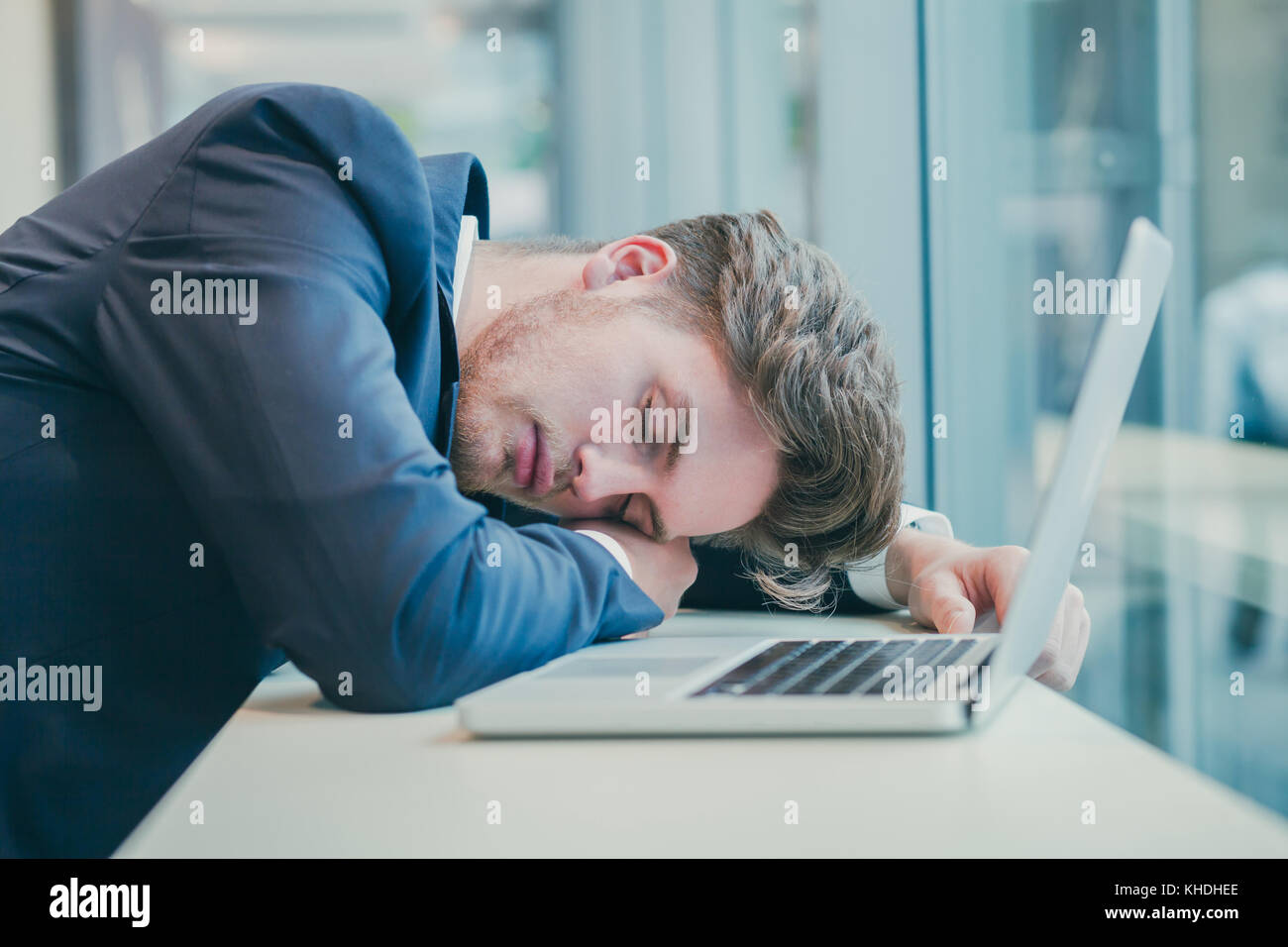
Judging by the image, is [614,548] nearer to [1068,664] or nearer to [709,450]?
[709,450]

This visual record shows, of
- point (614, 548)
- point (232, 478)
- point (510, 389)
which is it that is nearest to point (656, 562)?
point (614, 548)

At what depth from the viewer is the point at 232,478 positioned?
733 mm

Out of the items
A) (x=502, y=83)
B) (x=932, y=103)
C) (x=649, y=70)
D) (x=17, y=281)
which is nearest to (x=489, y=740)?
(x=17, y=281)

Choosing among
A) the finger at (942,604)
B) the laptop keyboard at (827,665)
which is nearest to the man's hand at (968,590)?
the finger at (942,604)

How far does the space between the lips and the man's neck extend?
0.16 metres

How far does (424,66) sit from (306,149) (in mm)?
3699

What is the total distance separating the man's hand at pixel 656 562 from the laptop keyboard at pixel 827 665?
0.22 metres

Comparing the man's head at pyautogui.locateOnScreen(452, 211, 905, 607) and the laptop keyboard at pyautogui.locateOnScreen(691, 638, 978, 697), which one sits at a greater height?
the man's head at pyautogui.locateOnScreen(452, 211, 905, 607)

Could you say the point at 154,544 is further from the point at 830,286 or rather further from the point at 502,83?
the point at 502,83

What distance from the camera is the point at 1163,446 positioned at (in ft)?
5.51

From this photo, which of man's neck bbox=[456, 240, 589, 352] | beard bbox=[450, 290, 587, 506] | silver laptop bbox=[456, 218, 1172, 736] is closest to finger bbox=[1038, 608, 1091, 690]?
silver laptop bbox=[456, 218, 1172, 736]

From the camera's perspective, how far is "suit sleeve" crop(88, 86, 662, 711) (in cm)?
71

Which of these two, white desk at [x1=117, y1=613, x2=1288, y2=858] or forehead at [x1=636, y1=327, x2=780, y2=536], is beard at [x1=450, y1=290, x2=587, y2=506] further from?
white desk at [x1=117, y1=613, x2=1288, y2=858]

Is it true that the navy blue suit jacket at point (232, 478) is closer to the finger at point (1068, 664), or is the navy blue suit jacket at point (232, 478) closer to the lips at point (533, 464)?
the lips at point (533, 464)
